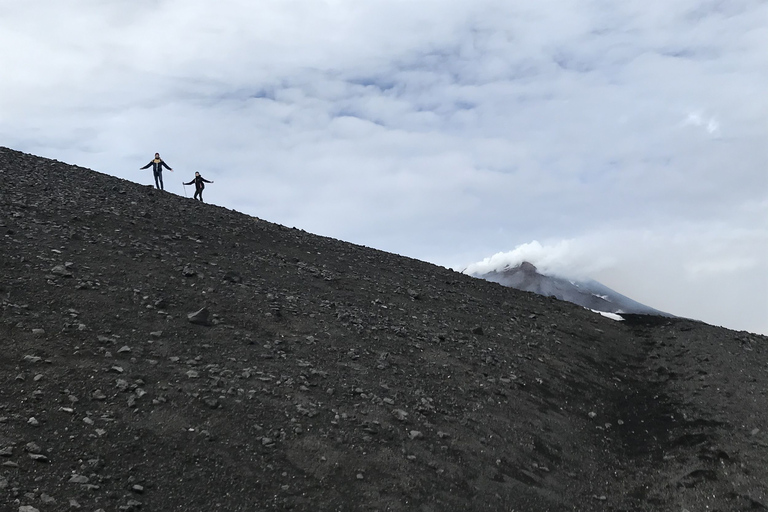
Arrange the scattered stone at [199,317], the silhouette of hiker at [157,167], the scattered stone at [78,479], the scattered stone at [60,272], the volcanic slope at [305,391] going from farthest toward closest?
the silhouette of hiker at [157,167]
the scattered stone at [60,272]
the scattered stone at [199,317]
the volcanic slope at [305,391]
the scattered stone at [78,479]

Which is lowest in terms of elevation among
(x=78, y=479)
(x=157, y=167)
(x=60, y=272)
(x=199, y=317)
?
(x=78, y=479)

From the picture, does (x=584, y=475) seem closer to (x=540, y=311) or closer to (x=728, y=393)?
(x=728, y=393)

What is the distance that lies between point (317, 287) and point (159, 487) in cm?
1551

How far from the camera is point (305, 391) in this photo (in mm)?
16188

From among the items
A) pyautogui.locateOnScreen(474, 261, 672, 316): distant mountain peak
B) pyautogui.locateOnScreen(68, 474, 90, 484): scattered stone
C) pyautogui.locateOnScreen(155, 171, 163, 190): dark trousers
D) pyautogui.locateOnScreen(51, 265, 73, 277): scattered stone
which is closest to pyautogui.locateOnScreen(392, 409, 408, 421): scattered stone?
pyautogui.locateOnScreen(68, 474, 90, 484): scattered stone

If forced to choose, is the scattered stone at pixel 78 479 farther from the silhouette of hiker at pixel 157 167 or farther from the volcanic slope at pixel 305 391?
the silhouette of hiker at pixel 157 167

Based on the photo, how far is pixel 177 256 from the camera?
24.5m

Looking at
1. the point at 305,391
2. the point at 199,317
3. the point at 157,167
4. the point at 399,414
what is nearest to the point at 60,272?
the point at 199,317

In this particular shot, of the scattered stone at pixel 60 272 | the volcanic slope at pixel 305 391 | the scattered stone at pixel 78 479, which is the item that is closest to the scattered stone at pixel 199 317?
the volcanic slope at pixel 305 391

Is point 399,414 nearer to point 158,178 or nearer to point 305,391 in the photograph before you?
point 305,391

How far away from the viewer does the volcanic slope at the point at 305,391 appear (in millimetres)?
11945

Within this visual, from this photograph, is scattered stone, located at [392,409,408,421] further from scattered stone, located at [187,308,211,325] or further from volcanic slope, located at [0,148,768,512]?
scattered stone, located at [187,308,211,325]

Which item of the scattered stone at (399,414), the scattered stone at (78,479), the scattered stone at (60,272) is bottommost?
the scattered stone at (78,479)

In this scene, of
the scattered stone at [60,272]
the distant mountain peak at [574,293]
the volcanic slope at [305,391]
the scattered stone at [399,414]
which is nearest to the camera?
the volcanic slope at [305,391]
